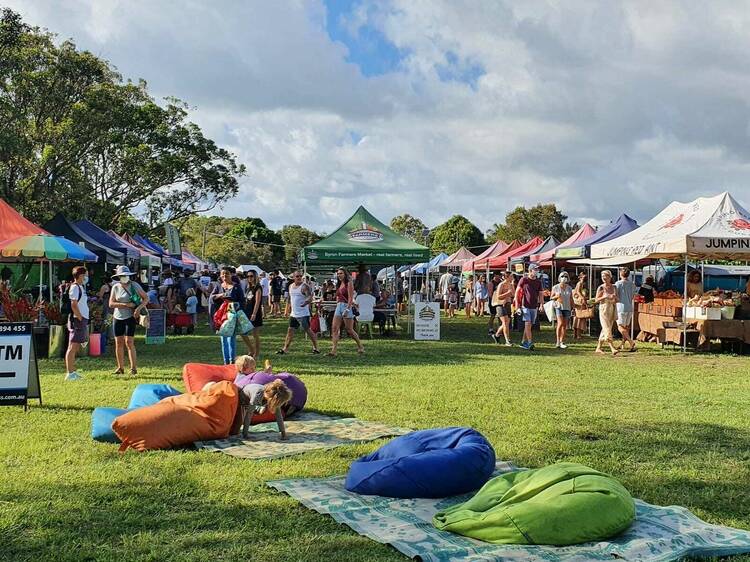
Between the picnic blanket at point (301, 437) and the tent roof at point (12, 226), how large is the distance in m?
11.0

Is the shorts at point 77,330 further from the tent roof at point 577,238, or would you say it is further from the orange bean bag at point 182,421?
the tent roof at point 577,238

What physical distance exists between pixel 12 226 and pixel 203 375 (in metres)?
10.2

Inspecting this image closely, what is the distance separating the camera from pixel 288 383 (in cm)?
823

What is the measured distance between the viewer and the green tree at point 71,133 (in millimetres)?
24266

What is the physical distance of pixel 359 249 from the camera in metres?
18.9

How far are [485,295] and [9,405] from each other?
19198mm

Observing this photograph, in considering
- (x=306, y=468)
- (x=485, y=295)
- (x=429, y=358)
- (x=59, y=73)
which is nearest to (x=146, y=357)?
(x=429, y=358)

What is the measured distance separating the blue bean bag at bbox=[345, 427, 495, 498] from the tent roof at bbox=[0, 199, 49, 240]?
1343cm

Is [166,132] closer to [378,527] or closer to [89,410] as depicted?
[89,410]

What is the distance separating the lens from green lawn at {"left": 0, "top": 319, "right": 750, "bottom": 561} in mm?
4371

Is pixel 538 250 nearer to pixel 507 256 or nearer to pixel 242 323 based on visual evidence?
pixel 507 256

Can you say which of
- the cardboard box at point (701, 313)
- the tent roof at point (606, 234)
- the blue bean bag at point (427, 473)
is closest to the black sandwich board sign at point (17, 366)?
the blue bean bag at point (427, 473)

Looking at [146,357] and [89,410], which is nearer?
[89,410]

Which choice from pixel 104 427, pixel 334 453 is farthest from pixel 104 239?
pixel 334 453
